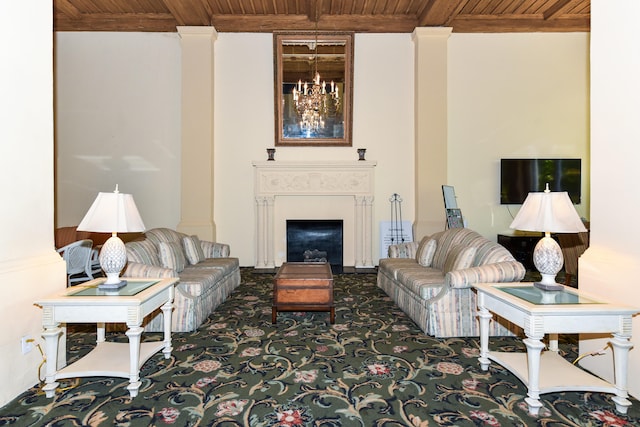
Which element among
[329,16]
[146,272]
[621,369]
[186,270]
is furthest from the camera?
[329,16]

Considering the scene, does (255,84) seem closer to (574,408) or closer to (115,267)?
(115,267)

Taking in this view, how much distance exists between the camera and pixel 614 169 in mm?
2754

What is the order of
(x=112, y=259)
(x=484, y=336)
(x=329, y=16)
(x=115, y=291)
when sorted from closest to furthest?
(x=115, y=291) → (x=112, y=259) → (x=484, y=336) → (x=329, y=16)

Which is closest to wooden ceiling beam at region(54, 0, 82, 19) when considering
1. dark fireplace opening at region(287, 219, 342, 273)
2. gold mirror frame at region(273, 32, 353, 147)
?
gold mirror frame at region(273, 32, 353, 147)

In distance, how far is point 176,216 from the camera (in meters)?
7.56

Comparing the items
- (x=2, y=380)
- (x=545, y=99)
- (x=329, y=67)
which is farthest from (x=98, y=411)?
(x=545, y=99)

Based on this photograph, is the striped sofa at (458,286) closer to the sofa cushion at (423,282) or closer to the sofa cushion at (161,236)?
the sofa cushion at (423,282)

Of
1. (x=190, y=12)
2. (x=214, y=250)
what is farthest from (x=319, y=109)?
(x=214, y=250)

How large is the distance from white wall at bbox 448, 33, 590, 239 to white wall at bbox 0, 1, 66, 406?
6.55 meters

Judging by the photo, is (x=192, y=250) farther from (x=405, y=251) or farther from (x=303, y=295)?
(x=405, y=251)

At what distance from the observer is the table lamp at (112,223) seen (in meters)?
2.83

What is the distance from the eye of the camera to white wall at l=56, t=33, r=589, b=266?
7.46 meters

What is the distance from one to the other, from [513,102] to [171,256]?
674cm

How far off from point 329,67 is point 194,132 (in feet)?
9.20
